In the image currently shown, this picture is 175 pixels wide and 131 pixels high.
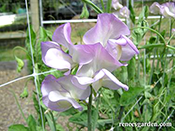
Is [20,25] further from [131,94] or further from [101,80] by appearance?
[101,80]

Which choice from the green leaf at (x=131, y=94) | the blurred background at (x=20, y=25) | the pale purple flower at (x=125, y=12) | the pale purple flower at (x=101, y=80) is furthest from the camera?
the blurred background at (x=20, y=25)

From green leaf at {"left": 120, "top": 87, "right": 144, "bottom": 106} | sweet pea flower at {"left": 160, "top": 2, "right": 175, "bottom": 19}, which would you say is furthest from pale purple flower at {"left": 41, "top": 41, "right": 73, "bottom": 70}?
sweet pea flower at {"left": 160, "top": 2, "right": 175, "bottom": 19}

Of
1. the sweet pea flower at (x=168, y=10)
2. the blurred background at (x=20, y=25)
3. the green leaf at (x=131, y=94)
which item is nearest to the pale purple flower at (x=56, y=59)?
the green leaf at (x=131, y=94)

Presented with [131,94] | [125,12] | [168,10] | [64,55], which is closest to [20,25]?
[125,12]

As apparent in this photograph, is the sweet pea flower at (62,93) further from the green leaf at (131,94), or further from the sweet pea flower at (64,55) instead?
the green leaf at (131,94)

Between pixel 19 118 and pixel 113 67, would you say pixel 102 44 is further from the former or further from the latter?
pixel 19 118

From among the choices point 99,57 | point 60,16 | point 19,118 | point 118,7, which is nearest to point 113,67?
point 99,57

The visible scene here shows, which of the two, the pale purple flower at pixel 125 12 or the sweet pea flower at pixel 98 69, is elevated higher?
the pale purple flower at pixel 125 12
